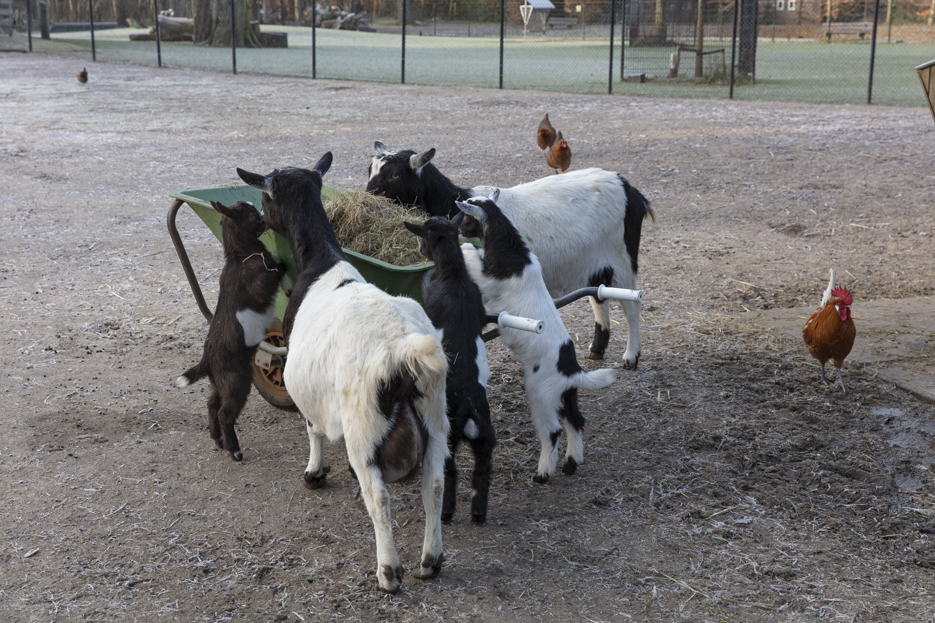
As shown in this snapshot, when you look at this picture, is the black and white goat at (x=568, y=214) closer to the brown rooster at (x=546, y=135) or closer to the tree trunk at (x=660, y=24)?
the brown rooster at (x=546, y=135)

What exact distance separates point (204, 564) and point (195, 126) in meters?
12.5

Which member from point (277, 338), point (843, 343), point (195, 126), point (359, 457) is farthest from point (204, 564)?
point (195, 126)

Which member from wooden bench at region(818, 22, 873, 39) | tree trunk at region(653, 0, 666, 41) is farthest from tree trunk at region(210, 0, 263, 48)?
wooden bench at region(818, 22, 873, 39)

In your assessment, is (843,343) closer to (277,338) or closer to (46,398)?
(277,338)

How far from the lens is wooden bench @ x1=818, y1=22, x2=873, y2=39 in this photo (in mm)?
34531

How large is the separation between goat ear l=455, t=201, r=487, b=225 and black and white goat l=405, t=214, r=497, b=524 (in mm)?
377

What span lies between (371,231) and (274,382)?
1.06 meters

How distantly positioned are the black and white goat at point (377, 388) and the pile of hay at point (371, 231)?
81cm

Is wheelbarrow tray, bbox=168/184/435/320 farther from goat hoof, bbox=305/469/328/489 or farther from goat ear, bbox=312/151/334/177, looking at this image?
goat hoof, bbox=305/469/328/489

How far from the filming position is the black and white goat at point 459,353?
3582 mm

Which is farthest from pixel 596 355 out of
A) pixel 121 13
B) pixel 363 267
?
pixel 121 13

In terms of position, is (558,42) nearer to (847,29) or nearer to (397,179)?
(847,29)

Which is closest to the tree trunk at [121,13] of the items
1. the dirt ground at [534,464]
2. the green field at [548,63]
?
the green field at [548,63]

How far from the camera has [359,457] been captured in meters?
3.12
